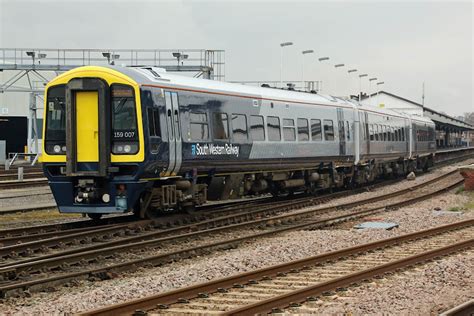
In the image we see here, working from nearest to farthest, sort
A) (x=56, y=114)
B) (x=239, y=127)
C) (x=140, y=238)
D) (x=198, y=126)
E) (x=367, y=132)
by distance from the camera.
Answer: (x=140, y=238) < (x=56, y=114) < (x=198, y=126) < (x=239, y=127) < (x=367, y=132)

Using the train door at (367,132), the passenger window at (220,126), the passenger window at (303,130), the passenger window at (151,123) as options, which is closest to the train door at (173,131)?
the passenger window at (151,123)

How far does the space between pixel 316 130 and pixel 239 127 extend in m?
5.18

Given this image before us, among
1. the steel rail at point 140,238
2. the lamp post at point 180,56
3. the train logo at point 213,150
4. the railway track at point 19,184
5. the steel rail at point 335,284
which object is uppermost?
the lamp post at point 180,56

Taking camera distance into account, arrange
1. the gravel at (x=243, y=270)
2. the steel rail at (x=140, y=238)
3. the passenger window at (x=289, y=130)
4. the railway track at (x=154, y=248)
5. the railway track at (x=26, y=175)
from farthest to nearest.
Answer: the railway track at (x=26, y=175)
the passenger window at (x=289, y=130)
the steel rail at (x=140, y=238)
the railway track at (x=154, y=248)
the gravel at (x=243, y=270)

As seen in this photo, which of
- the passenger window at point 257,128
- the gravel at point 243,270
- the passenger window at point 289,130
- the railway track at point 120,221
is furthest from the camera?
the passenger window at point 289,130

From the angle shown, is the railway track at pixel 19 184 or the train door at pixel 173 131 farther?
the railway track at pixel 19 184

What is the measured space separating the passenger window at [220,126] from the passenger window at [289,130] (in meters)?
3.41

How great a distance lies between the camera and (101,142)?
13844mm

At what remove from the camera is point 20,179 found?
2836 centimetres

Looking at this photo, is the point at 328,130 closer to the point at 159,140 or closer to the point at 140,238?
the point at 159,140

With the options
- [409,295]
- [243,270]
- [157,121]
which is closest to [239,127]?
[157,121]

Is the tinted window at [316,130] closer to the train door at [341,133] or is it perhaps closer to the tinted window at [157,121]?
the train door at [341,133]

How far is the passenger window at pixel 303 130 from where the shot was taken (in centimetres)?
2070

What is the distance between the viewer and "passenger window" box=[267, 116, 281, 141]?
1891 centimetres
